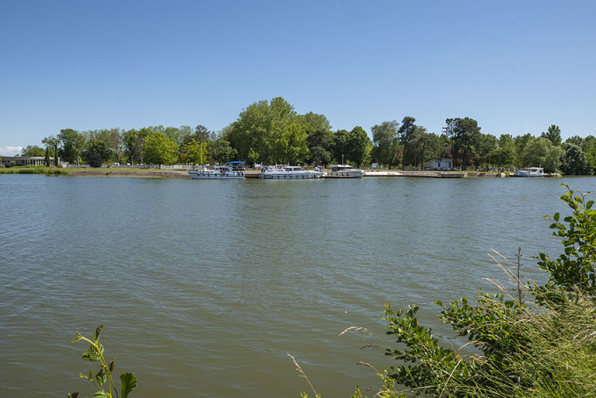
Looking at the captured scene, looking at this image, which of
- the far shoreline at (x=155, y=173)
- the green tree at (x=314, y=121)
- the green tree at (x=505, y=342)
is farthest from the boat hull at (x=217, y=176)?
the green tree at (x=505, y=342)

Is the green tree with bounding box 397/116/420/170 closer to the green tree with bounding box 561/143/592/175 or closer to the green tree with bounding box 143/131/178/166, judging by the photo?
the green tree with bounding box 561/143/592/175

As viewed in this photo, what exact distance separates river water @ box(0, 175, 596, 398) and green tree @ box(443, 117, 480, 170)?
110 metres

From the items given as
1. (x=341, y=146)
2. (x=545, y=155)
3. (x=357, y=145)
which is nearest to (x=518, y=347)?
(x=357, y=145)

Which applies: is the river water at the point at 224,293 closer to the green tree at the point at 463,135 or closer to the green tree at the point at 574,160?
the green tree at the point at 463,135

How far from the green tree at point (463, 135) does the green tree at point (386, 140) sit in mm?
19281

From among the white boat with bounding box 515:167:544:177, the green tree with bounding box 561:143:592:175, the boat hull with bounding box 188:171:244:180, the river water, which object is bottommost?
the river water

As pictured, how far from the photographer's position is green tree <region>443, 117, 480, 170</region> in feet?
412

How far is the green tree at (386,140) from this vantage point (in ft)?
429

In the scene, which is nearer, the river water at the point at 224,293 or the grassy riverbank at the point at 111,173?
the river water at the point at 224,293

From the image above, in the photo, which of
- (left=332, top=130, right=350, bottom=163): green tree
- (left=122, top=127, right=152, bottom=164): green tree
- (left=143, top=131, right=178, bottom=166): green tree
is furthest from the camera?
(left=122, top=127, right=152, bottom=164): green tree

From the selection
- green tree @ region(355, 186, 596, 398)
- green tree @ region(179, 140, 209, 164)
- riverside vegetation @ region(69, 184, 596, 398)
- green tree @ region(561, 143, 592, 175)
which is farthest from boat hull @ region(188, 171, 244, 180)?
green tree @ region(561, 143, 592, 175)

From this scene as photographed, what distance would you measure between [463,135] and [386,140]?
24.1 metres

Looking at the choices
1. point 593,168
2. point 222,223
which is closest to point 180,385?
point 222,223

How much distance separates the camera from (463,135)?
127 m
